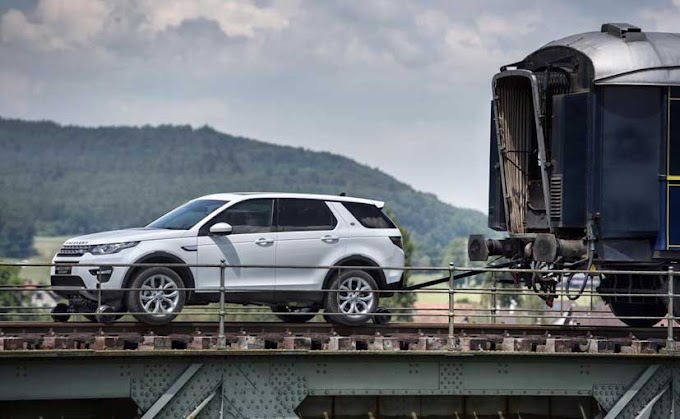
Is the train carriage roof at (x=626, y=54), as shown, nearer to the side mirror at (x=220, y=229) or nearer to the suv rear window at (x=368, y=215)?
the suv rear window at (x=368, y=215)

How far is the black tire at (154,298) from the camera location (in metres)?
17.5

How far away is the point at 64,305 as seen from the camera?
18469 millimetres

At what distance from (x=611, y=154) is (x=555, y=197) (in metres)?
1.07

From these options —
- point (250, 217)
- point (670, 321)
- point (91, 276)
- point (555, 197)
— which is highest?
point (555, 197)

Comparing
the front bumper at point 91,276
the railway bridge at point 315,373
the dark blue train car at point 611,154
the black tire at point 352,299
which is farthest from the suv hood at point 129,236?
the dark blue train car at point 611,154

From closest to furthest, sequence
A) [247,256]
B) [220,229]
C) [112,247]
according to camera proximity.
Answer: [112,247] < [220,229] < [247,256]

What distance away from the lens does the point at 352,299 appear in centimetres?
1867

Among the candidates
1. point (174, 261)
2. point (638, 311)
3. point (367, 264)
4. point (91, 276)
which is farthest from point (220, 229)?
point (638, 311)

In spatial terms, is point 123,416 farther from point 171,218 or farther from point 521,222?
point 521,222

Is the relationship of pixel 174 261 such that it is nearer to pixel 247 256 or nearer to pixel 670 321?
pixel 247 256

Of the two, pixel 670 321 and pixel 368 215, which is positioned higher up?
pixel 368 215

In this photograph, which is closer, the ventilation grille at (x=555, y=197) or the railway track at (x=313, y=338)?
the railway track at (x=313, y=338)

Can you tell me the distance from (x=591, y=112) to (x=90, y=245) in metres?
7.09

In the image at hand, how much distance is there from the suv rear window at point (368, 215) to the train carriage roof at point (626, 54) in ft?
Answer: 11.1
